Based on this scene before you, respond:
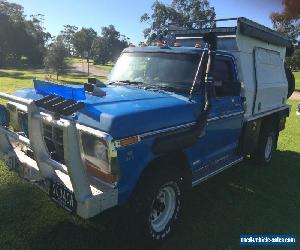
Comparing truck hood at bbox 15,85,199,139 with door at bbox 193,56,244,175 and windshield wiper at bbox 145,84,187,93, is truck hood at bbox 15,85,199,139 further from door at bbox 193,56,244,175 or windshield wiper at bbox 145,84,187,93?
door at bbox 193,56,244,175

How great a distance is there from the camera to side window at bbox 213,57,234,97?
222 inches

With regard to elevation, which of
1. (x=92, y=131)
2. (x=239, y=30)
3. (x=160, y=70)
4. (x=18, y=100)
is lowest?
(x=92, y=131)

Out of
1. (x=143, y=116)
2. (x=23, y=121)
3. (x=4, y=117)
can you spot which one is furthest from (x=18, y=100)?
(x=143, y=116)

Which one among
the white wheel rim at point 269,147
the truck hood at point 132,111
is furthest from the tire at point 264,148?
the truck hood at point 132,111

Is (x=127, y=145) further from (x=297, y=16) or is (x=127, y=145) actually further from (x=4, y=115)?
(x=297, y=16)

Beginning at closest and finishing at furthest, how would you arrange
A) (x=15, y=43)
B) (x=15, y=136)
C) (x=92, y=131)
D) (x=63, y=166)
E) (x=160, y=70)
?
1. (x=92, y=131)
2. (x=63, y=166)
3. (x=15, y=136)
4. (x=160, y=70)
5. (x=15, y=43)

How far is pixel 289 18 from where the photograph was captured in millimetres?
42219

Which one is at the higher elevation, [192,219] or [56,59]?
[56,59]

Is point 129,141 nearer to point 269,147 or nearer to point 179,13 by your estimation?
point 269,147

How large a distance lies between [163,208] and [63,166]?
4.93ft

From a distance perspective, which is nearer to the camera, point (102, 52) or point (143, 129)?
point (143, 129)

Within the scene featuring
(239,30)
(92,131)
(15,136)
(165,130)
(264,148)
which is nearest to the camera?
(92,131)

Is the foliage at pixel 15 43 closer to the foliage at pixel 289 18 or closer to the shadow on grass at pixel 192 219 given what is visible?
the foliage at pixel 289 18

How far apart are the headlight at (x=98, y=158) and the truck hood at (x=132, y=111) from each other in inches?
6.7
